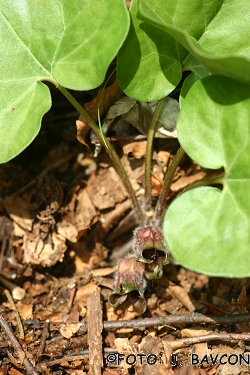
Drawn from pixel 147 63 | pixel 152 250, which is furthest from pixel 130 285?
pixel 147 63

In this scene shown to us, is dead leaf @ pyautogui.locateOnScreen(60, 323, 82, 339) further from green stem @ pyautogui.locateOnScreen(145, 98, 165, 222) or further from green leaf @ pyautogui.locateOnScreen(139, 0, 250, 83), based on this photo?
green leaf @ pyautogui.locateOnScreen(139, 0, 250, 83)

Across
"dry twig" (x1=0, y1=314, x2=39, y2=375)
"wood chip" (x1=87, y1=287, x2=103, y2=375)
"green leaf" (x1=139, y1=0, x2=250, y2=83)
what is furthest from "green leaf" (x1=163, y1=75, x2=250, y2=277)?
"dry twig" (x1=0, y1=314, x2=39, y2=375)

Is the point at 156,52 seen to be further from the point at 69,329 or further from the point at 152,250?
the point at 69,329

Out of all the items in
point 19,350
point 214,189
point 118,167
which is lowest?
point 19,350

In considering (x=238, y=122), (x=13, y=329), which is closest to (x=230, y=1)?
(x=238, y=122)
